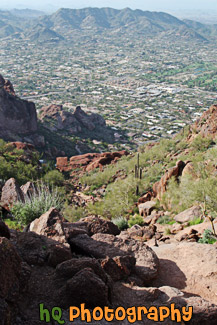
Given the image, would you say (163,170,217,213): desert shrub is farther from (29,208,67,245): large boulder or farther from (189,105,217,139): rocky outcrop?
(189,105,217,139): rocky outcrop

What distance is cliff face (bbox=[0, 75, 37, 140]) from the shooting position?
54.5 m

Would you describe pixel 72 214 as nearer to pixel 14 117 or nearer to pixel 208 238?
pixel 208 238

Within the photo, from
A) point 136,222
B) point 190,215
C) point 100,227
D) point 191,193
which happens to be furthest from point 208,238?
point 136,222

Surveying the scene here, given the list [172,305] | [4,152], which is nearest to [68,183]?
[4,152]

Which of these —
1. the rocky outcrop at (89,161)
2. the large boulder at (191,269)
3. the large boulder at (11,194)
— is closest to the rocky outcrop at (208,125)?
the rocky outcrop at (89,161)

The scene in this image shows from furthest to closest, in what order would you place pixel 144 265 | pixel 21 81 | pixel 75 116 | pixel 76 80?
pixel 76 80 < pixel 21 81 < pixel 75 116 < pixel 144 265

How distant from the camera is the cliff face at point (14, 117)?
54531 millimetres

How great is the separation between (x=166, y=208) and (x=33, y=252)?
13.3m

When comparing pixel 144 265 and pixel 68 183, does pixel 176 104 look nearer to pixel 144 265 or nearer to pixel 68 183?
pixel 68 183

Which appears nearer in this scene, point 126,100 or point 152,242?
point 152,242

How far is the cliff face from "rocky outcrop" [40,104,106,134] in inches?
371

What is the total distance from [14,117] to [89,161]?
1853 cm

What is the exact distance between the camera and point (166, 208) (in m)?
19.7

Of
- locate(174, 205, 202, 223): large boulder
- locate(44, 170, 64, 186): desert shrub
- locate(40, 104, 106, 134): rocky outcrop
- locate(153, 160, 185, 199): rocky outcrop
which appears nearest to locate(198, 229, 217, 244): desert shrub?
locate(174, 205, 202, 223): large boulder
